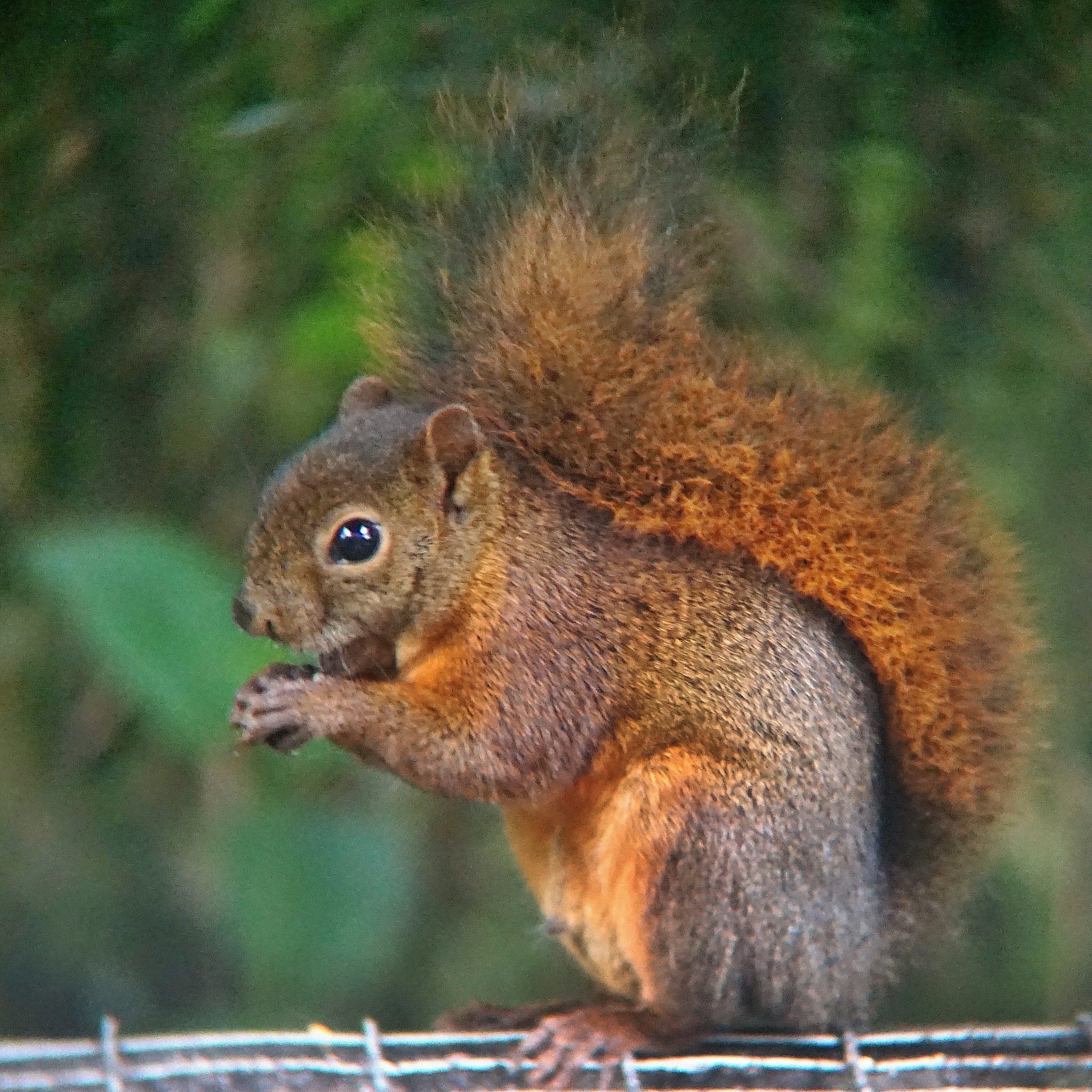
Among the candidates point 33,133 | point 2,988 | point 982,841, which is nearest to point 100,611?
point 33,133

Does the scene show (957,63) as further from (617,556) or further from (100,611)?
(100,611)

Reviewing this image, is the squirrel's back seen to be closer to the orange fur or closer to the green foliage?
the orange fur

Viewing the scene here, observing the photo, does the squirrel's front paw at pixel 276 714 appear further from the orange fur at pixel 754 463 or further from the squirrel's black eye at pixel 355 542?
the orange fur at pixel 754 463

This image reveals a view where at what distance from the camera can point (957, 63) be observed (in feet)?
5.00

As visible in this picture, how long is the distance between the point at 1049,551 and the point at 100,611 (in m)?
1.18

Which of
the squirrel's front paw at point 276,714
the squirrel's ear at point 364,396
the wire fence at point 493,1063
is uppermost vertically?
the squirrel's ear at point 364,396

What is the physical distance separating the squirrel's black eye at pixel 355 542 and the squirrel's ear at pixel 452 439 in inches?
3.4

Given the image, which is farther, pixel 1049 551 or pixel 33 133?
pixel 1049 551

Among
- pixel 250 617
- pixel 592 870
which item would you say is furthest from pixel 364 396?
pixel 592 870

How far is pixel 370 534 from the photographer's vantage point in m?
1.25

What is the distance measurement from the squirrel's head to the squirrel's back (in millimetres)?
98

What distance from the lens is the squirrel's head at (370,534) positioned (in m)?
1.22

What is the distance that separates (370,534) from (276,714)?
0.18 meters

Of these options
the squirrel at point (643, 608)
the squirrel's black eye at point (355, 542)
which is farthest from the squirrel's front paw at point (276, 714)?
the squirrel's black eye at point (355, 542)
